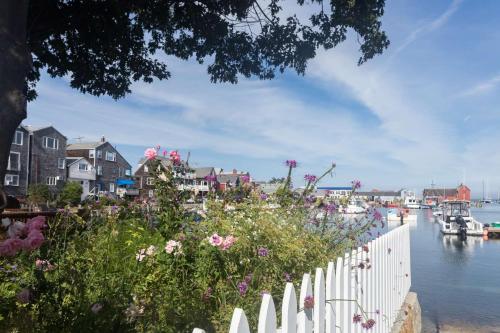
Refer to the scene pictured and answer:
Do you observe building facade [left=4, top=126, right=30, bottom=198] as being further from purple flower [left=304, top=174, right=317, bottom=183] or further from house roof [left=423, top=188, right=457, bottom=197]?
house roof [left=423, top=188, right=457, bottom=197]

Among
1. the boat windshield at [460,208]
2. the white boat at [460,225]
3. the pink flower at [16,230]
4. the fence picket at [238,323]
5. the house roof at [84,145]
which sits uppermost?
the house roof at [84,145]

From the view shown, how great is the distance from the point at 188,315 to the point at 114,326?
20.8 inches

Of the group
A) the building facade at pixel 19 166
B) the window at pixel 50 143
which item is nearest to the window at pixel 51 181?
the window at pixel 50 143

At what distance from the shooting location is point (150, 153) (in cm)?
401

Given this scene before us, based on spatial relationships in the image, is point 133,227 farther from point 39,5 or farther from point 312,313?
point 39,5

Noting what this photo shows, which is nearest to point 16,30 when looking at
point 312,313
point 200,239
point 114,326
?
point 200,239

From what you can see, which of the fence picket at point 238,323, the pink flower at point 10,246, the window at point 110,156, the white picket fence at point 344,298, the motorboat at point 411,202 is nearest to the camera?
the fence picket at point 238,323

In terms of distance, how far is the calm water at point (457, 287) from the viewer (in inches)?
458

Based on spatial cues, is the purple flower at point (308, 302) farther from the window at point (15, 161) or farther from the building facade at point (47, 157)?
the building facade at point (47, 157)

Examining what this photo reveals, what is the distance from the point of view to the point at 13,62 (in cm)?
294

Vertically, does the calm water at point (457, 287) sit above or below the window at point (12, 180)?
below

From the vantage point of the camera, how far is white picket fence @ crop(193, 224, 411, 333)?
4.96ft

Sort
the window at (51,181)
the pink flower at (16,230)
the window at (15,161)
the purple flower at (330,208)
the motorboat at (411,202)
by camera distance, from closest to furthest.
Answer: the pink flower at (16,230), the purple flower at (330,208), the window at (15,161), the window at (51,181), the motorboat at (411,202)

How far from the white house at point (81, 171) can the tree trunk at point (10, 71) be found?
53307mm
